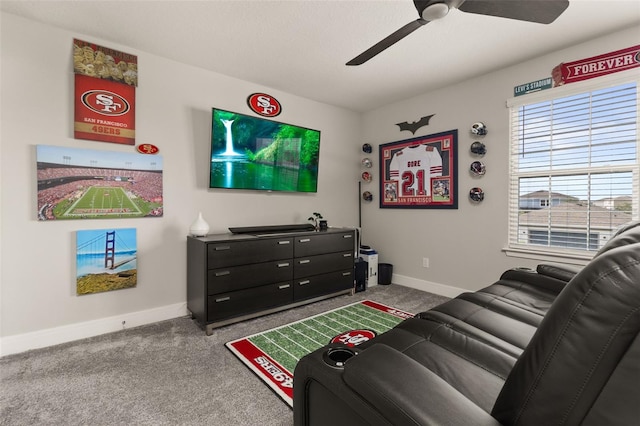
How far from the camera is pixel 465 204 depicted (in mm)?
3467

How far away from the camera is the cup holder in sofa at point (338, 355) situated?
41.5 inches

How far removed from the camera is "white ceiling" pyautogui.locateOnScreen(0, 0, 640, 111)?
85.3 inches

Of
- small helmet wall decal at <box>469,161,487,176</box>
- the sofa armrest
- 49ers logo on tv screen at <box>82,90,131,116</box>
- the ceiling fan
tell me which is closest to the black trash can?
small helmet wall decal at <box>469,161,487,176</box>

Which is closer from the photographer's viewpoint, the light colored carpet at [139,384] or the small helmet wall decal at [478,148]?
the light colored carpet at [139,384]

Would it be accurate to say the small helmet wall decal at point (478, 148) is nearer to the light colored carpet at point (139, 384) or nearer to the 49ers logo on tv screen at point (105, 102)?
the light colored carpet at point (139, 384)

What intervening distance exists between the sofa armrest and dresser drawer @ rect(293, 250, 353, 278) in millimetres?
2270

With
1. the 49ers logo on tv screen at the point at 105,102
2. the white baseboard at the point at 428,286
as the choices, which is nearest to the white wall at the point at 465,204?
the white baseboard at the point at 428,286

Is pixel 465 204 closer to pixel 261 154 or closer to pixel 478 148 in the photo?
pixel 478 148

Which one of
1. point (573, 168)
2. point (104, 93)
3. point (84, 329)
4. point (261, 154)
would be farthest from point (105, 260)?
point (573, 168)

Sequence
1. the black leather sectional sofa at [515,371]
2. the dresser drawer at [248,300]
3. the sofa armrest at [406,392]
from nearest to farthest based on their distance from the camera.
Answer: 1. the black leather sectional sofa at [515,371]
2. the sofa armrest at [406,392]
3. the dresser drawer at [248,300]

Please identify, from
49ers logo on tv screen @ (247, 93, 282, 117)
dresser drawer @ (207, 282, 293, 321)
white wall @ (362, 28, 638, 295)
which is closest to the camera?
dresser drawer @ (207, 282, 293, 321)

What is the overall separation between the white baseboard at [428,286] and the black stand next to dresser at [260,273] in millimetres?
909

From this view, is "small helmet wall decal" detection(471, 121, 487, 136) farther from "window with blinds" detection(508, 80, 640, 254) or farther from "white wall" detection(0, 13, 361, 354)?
"white wall" detection(0, 13, 361, 354)

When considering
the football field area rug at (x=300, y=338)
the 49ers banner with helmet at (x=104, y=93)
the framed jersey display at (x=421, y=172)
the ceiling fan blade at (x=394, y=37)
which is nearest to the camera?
the ceiling fan blade at (x=394, y=37)
